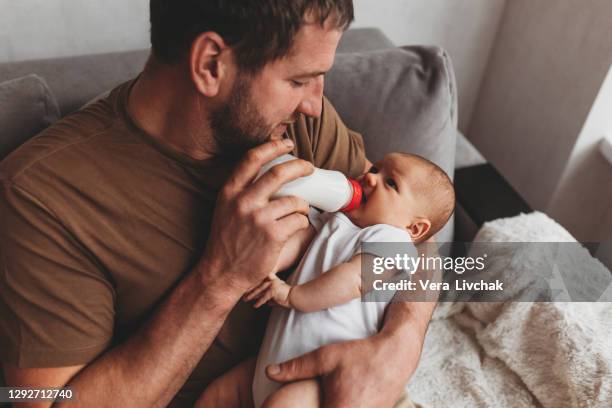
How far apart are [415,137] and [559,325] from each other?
0.56 metres

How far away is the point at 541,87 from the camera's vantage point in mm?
2062

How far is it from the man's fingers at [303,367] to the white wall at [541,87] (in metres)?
1.31

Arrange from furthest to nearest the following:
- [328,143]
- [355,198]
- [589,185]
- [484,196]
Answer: [589,185] → [484,196] → [328,143] → [355,198]

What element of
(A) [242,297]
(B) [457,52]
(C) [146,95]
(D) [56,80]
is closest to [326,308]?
(A) [242,297]

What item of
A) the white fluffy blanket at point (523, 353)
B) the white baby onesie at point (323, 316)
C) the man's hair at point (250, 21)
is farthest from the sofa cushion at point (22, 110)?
the white fluffy blanket at point (523, 353)

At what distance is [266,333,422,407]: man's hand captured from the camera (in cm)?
102

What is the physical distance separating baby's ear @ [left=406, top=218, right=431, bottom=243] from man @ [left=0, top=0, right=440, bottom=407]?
0.78 feet

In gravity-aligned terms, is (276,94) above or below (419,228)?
above

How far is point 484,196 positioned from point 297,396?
0.87m

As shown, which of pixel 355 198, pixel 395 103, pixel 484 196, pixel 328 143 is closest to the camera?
pixel 355 198

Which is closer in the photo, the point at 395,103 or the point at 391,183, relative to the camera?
the point at 391,183

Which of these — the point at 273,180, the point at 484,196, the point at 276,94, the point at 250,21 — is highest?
the point at 250,21

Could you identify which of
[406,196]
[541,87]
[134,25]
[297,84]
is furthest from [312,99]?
[541,87]

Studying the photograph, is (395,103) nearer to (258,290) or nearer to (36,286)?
(258,290)
